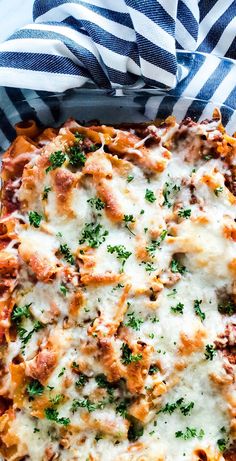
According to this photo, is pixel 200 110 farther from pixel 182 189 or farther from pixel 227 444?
pixel 227 444

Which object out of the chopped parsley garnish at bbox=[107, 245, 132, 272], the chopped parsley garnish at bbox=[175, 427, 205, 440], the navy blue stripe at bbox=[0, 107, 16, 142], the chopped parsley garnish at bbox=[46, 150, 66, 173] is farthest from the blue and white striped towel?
the chopped parsley garnish at bbox=[175, 427, 205, 440]

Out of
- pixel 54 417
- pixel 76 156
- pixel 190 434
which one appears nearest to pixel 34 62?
pixel 76 156

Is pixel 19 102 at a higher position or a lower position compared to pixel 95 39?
lower

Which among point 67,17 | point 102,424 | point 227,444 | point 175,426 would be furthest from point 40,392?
point 67,17

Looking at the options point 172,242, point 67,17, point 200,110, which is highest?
point 67,17

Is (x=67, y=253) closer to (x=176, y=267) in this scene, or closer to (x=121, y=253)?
(x=121, y=253)

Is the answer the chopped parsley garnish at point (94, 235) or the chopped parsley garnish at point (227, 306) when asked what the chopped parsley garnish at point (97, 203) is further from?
the chopped parsley garnish at point (227, 306)

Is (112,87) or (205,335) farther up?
(112,87)
